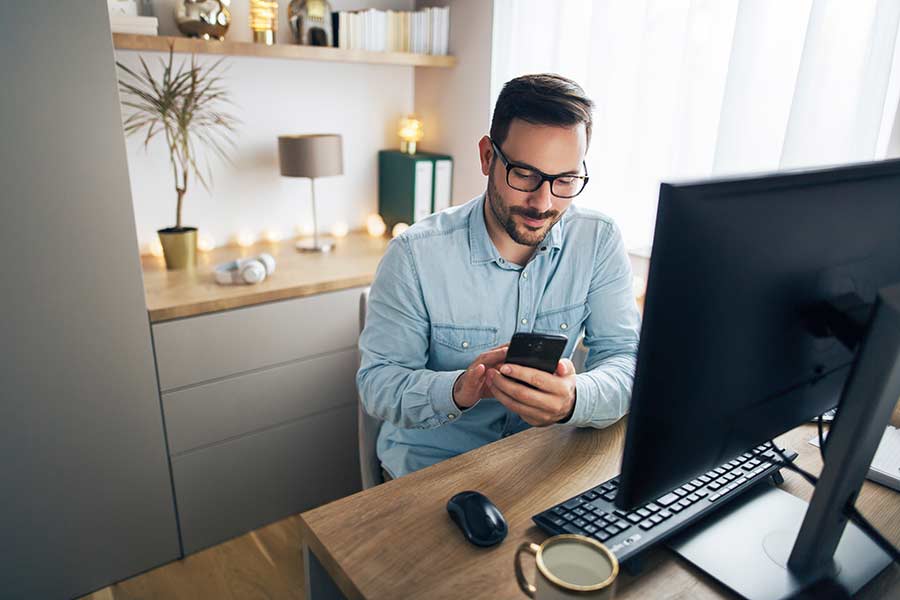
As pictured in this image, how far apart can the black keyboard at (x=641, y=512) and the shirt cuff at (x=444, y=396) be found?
11.7 inches

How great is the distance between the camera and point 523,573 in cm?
78

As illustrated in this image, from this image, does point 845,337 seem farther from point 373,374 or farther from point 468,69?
point 468,69

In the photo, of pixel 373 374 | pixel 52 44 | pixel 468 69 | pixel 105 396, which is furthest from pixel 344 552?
pixel 468 69

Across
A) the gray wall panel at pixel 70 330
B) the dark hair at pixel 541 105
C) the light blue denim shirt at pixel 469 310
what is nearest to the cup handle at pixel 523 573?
the light blue denim shirt at pixel 469 310

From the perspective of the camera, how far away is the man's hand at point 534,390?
1.00 meters

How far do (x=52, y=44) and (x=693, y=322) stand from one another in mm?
1553

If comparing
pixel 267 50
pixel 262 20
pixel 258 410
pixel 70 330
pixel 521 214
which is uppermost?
pixel 262 20

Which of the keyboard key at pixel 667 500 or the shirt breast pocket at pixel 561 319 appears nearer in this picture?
the keyboard key at pixel 667 500

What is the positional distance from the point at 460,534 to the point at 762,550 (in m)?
0.40

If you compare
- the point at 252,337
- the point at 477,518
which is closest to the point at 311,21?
the point at 252,337

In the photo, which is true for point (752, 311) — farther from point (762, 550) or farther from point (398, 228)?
point (398, 228)

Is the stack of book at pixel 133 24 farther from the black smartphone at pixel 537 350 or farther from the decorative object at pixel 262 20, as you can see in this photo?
the black smartphone at pixel 537 350

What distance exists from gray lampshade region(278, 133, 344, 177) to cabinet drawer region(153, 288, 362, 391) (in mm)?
516

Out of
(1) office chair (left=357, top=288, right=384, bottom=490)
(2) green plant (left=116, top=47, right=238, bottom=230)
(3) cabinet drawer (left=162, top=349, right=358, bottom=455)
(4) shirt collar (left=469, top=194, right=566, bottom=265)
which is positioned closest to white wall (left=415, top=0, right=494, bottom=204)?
(2) green plant (left=116, top=47, right=238, bottom=230)
